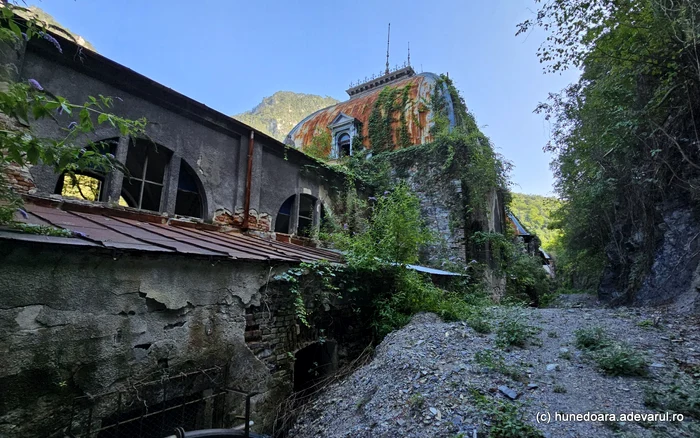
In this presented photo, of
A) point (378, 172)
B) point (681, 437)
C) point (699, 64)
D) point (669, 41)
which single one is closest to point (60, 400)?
point (681, 437)

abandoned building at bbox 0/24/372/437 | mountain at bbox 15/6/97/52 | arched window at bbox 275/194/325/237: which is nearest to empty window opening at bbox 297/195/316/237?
arched window at bbox 275/194/325/237

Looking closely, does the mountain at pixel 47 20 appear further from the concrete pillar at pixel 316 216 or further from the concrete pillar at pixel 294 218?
the concrete pillar at pixel 316 216

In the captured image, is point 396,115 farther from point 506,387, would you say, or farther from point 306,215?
point 506,387

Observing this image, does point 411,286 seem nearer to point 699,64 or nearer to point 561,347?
point 561,347

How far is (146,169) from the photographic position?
6.94 m

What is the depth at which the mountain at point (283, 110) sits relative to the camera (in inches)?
1984

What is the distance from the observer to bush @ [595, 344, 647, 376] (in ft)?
11.5

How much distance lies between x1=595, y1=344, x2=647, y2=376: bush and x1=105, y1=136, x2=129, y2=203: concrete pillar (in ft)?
25.3

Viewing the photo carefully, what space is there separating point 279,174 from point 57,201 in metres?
4.71

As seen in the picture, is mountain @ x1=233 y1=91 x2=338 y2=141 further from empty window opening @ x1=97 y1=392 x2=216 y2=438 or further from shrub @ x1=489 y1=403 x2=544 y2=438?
shrub @ x1=489 y1=403 x2=544 y2=438

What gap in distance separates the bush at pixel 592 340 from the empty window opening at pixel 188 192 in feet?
23.7

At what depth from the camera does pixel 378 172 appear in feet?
41.6

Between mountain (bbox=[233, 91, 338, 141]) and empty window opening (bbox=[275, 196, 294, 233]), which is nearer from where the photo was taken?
empty window opening (bbox=[275, 196, 294, 233])

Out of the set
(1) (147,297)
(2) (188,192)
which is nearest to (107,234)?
(1) (147,297)
